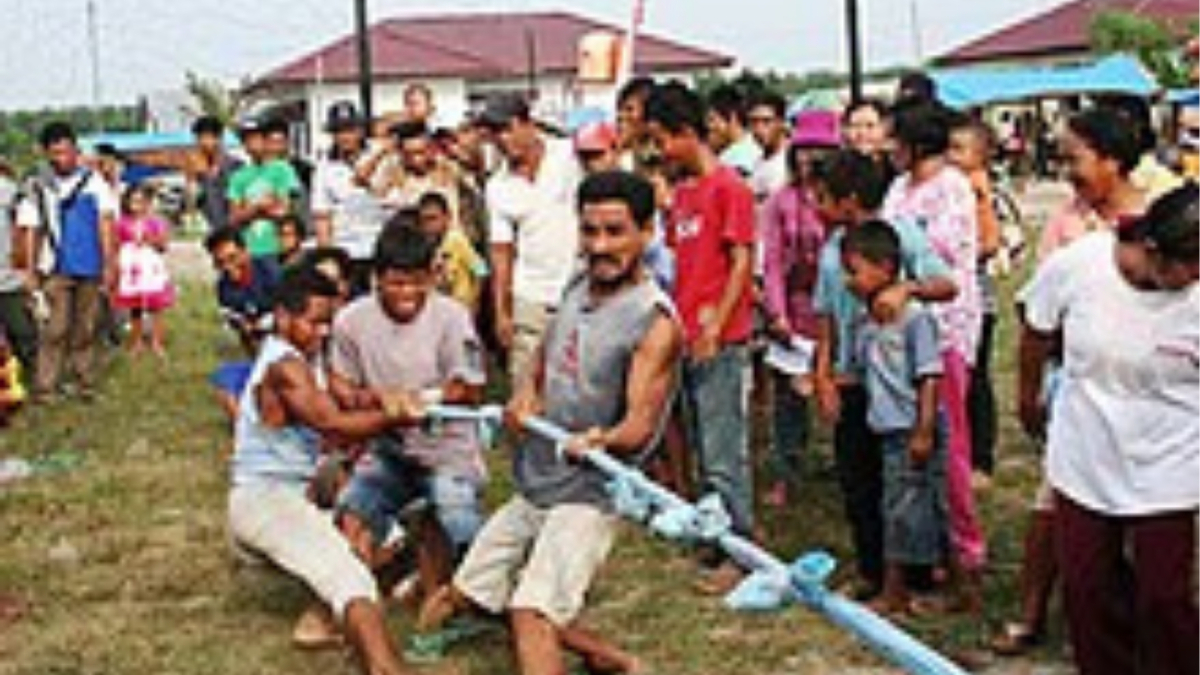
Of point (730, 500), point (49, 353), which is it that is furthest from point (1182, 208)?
point (49, 353)

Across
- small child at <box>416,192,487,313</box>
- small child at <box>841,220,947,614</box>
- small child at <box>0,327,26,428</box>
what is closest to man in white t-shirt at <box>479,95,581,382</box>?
small child at <box>416,192,487,313</box>

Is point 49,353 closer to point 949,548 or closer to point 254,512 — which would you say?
point 254,512

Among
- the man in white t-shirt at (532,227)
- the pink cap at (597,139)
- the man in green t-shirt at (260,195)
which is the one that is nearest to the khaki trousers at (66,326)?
the man in green t-shirt at (260,195)

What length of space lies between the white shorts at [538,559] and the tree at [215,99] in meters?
40.7

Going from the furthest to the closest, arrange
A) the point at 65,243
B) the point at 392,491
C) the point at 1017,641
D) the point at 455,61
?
the point at 455,61
the point at 65,243
the point at 392,491
the point at 1017,641

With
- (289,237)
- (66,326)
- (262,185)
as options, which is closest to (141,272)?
(66,326)

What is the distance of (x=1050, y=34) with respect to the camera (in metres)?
48.9

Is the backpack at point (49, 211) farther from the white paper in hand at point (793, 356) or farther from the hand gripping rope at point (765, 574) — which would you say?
the hand gripping rope at point (765, 574)

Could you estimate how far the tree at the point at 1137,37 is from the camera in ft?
126

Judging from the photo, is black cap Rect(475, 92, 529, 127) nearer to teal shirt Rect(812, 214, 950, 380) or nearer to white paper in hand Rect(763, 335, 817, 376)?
white paper in hand Rect(763, 335, 817, 376)

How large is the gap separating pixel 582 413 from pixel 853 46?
900 cm

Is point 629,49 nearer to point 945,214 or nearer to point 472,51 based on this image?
point 945,214

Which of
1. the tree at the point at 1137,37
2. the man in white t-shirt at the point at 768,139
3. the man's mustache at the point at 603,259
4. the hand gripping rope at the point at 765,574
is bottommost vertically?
the hand gripping rope at the point at 765,574

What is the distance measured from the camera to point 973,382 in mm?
7332
